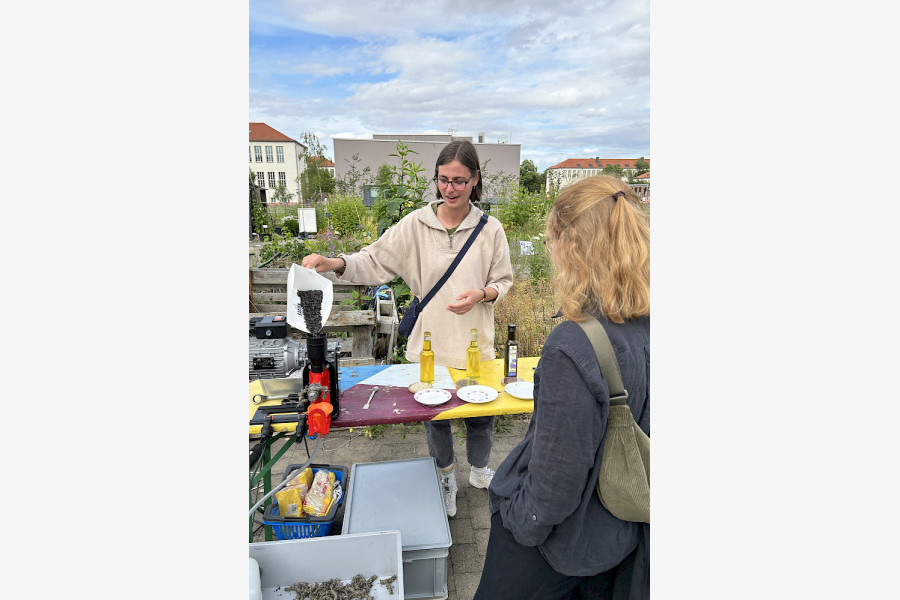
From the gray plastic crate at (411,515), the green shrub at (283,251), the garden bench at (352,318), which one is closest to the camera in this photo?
the gray plastic crate at (411,515)

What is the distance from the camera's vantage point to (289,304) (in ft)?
4.40

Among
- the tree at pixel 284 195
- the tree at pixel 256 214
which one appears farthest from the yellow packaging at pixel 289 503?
the tree at pixel 284 195

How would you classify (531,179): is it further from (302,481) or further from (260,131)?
(260,131)

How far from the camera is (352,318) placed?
347 centimetres

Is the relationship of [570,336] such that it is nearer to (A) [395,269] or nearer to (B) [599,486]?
(B) [599,486]

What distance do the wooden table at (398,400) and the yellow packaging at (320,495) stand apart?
1.67ft

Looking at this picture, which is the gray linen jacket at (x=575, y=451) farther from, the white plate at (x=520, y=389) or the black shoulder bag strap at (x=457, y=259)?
the black shoulder bag strap at (x=457, y=259)

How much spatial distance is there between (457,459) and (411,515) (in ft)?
4.04

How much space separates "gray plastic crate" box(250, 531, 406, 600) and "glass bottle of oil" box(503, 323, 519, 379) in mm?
1016

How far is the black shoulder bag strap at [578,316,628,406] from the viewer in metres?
1.01

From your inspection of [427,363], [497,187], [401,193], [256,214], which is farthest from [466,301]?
[497,187]

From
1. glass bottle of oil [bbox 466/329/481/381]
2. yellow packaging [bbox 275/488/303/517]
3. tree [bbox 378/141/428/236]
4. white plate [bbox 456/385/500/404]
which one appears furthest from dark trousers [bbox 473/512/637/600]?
tree [bbox 378/141/428/236]

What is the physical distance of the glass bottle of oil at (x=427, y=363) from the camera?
7.53 ft

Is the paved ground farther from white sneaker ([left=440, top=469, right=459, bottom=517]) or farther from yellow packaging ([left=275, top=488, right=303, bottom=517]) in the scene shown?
yellow packaging ([left=275, top=488, right=303, bottom=517])
